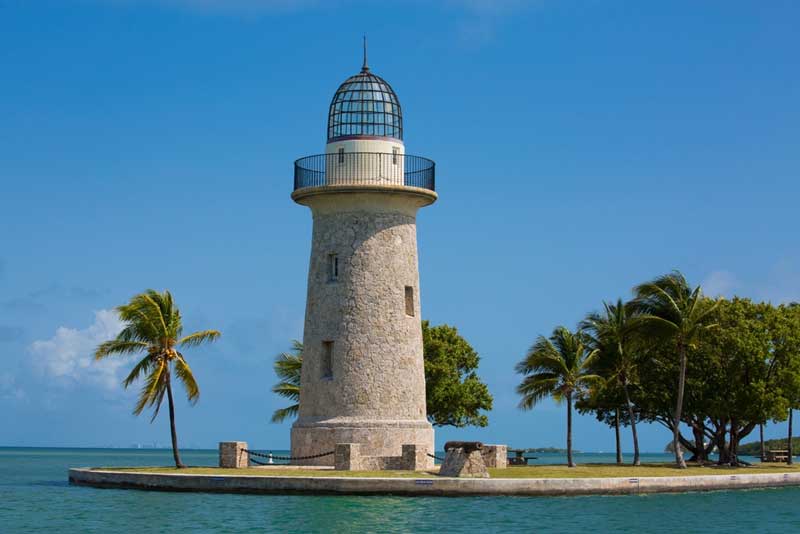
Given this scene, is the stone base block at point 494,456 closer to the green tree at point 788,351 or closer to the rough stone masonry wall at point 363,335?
the rough stone masonry wall at point 363,335

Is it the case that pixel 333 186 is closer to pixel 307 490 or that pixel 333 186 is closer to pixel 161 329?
pixel 161 329

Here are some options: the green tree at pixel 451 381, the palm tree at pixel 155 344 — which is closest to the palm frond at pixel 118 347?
the palm tree at pixel 155 344

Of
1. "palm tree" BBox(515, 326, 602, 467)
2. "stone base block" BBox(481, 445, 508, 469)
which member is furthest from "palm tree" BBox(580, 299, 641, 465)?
"stone base block" BBox(481, 445, 508, 469)

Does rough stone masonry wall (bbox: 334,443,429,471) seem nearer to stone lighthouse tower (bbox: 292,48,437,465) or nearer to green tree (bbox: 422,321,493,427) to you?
stone lighthouse tower (bbox: 292,48,437,465)

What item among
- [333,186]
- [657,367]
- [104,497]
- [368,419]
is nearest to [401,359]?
[368,419]

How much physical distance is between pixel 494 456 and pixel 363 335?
6104 millimetres

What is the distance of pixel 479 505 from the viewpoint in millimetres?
32750

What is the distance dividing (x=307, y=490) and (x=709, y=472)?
1626 cm

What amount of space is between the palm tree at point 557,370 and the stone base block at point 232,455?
13400 millimetres

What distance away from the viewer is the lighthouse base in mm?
39406

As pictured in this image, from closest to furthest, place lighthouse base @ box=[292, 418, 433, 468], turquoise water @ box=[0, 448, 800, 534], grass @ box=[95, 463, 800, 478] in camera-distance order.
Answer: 1. turquoise water @ box=[0, 448, 800, 534]
2. grass @ box=[95, 463, 800, 478]
3. lighthouse base @ box=[292, 418, 433, 468]

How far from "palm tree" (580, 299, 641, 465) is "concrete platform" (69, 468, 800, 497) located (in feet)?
35.0

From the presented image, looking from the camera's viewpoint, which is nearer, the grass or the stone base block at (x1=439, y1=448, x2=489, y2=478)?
the stone base block at (x1=439, y1=448, x2=489, y2=478)

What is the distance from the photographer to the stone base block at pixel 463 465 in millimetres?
35094
